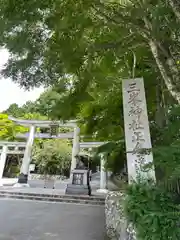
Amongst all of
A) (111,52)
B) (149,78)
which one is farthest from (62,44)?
(149,78)

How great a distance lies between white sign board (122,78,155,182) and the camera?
257 centimetres

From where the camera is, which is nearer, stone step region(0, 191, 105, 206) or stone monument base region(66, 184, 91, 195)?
stone step region(0, 191, 105, 206)

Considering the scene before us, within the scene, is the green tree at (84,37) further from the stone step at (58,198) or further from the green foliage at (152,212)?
the stone step at (58,198)

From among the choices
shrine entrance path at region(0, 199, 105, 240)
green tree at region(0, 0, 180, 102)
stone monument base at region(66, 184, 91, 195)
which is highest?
green tree at region(0, 0, 180, 102)

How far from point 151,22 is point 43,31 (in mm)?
1696

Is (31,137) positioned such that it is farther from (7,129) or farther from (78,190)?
(78,190)

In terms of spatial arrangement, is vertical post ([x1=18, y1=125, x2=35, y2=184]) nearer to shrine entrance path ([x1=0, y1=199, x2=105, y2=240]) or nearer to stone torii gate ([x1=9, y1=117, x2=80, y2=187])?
stone torii gate ([x1=9, y1=117, x2=80, y2=187])

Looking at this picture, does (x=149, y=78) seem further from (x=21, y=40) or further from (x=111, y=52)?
(x=21, y=40)

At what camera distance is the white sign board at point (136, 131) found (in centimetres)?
257

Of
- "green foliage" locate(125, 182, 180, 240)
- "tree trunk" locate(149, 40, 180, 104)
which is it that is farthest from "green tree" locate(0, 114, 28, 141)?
"green foliage" locate(125, 182, 180, 240)

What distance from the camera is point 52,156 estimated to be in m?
16.5

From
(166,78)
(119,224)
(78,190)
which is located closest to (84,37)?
(166,78)

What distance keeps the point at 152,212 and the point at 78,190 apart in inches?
313

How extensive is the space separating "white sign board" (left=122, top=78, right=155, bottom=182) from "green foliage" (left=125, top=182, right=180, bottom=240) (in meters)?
0.39
